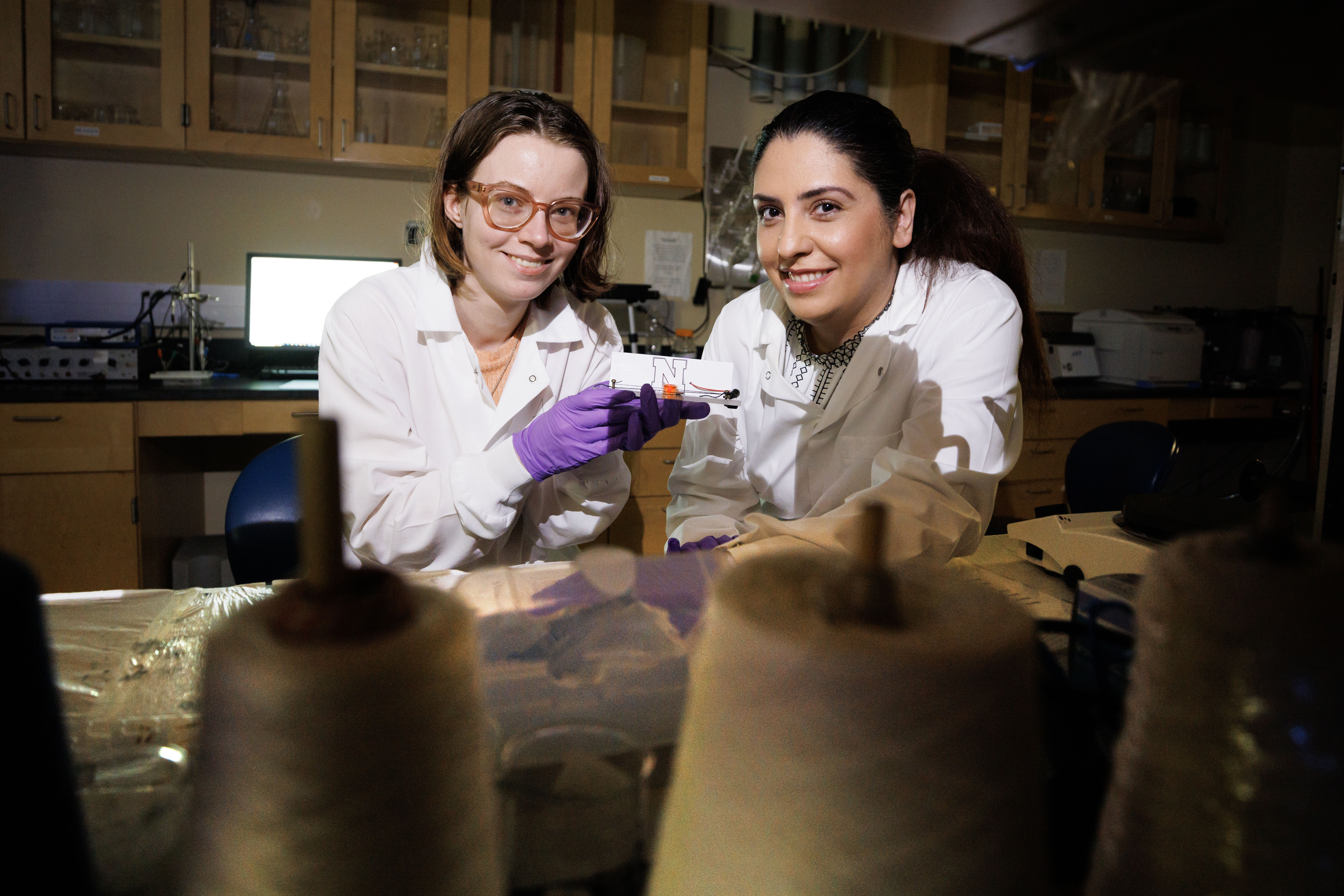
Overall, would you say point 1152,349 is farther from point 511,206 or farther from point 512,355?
point 511,206

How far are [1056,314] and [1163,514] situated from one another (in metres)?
3.64

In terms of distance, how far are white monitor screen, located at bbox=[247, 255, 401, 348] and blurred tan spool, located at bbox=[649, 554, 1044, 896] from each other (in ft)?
9.79

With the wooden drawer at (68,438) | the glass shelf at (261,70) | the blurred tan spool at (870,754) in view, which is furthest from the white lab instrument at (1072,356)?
the blurred tan spool at (870,754)

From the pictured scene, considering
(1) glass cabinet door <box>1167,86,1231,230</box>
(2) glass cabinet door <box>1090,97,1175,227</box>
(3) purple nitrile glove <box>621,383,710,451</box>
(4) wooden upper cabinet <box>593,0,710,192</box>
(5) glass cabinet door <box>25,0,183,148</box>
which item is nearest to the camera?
(3) purple nitrile glove <box>621,383,710,451</box>

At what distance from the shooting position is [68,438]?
8.25 ft

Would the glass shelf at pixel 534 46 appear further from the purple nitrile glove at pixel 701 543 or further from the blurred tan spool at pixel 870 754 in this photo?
the blurred tan spool at pixel 870 754

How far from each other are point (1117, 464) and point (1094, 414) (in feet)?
4.70

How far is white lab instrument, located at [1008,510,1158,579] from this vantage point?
3.58 feet

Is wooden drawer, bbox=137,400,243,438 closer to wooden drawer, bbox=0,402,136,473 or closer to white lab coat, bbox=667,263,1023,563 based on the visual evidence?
wooden drawer, bbox=0,402,136,473

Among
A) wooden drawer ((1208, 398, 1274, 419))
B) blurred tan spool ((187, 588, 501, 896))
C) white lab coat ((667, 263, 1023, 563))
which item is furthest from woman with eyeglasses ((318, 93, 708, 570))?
wooden drawer ((1208, 398, 1274, 419))

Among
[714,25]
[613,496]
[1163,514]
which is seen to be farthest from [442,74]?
[1163,514]

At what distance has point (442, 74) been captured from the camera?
3096 mm

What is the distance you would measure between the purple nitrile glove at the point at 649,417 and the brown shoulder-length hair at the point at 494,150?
388 mm

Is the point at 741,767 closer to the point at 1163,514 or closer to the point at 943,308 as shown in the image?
the point at 1163,514
